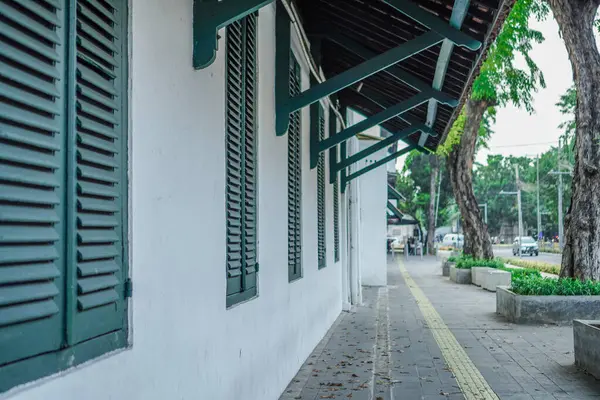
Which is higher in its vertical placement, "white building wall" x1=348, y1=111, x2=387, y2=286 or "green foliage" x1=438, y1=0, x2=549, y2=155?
"green foliage" x1=438, y1=0, x2=549, y2=155

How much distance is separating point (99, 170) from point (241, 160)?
2.76m

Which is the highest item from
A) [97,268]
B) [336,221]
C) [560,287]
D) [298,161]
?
[298,161]

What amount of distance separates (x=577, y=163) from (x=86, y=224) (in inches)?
478

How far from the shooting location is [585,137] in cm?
1284

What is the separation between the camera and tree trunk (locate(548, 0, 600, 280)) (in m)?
12.7

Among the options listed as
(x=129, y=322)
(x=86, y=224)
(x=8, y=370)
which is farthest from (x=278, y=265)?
(x=8, y=370)

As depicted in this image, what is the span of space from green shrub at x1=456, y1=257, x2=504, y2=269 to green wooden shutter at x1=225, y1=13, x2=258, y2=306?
17.4 m

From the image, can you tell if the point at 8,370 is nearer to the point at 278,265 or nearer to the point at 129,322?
the point at 129,322

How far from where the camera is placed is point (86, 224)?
2.41 metres

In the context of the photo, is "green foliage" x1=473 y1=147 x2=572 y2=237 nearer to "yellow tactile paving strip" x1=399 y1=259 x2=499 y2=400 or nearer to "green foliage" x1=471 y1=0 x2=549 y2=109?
"green foliage" x1=471 y1=0 x2=549 y2=109

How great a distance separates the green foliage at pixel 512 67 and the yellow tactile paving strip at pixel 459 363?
7732mm

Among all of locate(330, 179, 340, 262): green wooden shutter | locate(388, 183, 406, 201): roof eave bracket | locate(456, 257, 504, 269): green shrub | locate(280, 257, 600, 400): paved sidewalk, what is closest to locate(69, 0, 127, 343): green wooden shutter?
locate(280, 257, 600, 400): paved sidewalk

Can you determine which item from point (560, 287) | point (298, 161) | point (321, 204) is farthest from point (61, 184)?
point (560, 287)

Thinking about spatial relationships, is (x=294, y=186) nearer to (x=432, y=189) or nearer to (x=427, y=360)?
(x=427, y=360)
